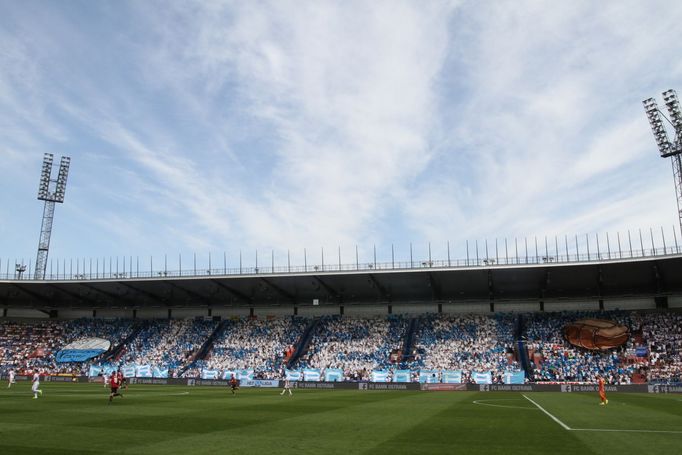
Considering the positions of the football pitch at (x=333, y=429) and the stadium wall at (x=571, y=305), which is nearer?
the football pitch at (x=333, y=429)

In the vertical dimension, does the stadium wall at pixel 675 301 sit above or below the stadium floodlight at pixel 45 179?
below

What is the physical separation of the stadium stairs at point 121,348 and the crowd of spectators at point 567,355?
50.5m

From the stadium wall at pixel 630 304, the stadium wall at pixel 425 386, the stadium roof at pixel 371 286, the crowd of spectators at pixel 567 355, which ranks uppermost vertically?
the stadium roof at pixel 371 286

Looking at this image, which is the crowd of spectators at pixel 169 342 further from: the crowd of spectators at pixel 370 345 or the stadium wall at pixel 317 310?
the stadium wall at pixel 317 310

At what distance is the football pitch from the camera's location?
49.9 ft

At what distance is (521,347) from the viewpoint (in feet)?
204

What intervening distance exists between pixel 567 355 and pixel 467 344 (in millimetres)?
10656

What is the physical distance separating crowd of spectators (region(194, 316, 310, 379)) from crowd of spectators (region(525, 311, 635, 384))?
28.2 m

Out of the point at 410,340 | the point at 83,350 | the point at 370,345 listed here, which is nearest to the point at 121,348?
the point at 83,350

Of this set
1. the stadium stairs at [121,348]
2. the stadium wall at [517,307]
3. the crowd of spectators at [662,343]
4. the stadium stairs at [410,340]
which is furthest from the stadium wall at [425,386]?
the stadium wall at [517,307]

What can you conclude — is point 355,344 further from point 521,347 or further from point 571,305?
point 571,305

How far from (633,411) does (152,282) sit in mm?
59816

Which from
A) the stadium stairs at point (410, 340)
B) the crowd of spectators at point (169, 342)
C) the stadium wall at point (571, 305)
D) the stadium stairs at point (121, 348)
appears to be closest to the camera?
the stadium stairs at point (410, 340)

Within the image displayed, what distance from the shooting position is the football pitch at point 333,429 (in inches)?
598
